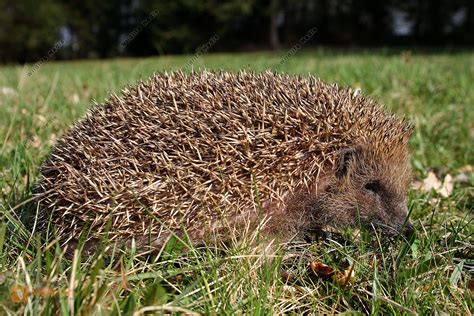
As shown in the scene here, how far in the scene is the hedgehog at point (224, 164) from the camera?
304 cm

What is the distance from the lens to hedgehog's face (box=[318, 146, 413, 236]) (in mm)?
3553

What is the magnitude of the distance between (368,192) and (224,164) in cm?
120

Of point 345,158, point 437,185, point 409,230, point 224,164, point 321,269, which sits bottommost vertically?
point 437,185

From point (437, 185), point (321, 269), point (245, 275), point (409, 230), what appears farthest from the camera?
point (437, 185)

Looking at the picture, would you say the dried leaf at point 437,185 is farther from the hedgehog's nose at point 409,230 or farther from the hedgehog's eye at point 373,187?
the hedgehog's nose at point 409,230

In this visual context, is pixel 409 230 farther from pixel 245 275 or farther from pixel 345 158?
pixel 245 275

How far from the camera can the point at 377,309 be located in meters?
2.59

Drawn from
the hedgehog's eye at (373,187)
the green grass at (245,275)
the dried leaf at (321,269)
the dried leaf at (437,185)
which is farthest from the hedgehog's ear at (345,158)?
the dried leaf at (437,185)

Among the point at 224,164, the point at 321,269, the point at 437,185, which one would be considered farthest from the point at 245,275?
the point at 437,185

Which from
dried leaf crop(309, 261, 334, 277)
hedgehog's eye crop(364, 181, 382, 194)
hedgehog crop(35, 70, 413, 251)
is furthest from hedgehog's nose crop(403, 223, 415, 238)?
dried leaf crop(309, 261, 334, 277)

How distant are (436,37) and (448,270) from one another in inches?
1451

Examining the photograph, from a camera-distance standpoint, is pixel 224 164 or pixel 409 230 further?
pixel 409 230

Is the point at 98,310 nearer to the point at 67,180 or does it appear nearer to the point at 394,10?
the point at 67,180

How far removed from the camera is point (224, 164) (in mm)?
3145
